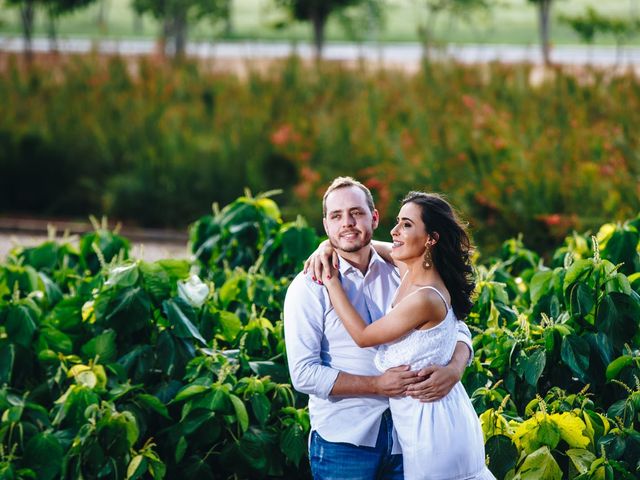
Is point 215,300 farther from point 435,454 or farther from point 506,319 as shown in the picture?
point 435,454

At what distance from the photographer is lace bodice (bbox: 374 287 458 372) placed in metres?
3.16

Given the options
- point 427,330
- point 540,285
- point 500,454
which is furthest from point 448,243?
point 540,285

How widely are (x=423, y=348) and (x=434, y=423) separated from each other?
21cm

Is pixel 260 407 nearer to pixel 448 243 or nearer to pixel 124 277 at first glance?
pixel 124 277

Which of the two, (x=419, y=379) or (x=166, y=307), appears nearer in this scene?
(x=419, y=379)

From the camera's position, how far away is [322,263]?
131 inches

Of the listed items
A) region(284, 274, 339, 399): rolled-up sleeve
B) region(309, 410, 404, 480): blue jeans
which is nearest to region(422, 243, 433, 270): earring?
region(284, 274, 339, 399): rolled-up sleeve

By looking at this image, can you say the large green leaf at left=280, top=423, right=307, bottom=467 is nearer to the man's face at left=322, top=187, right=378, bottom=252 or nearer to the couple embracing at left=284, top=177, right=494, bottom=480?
the couple embracing at left=284, top=177, right=494, bottom=480

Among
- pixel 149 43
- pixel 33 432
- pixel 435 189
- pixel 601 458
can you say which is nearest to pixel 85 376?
pixel 33 432

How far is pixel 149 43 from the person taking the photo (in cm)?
3694

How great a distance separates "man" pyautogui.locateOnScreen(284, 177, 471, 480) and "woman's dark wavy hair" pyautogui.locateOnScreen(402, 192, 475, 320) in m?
0.18

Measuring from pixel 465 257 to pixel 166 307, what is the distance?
1436 mm

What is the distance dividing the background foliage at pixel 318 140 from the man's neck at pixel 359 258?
4.68 m

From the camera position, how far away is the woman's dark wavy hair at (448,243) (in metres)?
3.18
